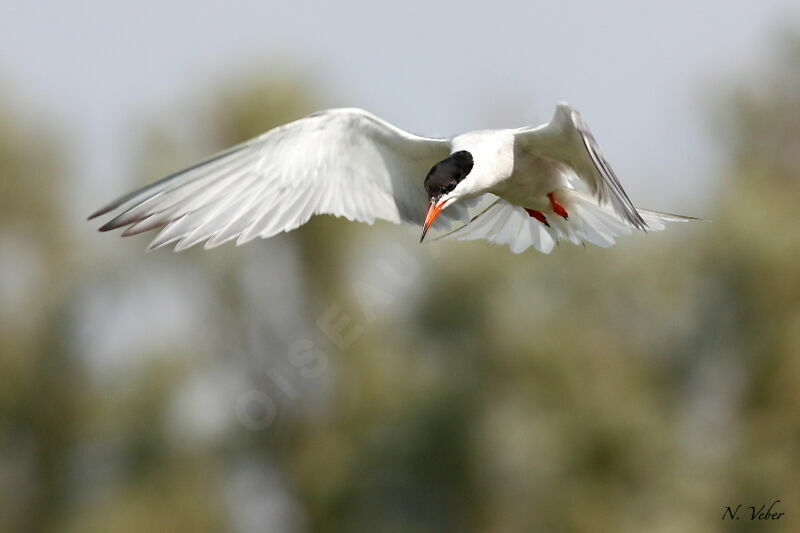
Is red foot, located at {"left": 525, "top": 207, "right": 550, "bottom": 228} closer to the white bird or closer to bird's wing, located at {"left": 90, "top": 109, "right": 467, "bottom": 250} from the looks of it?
the white bird

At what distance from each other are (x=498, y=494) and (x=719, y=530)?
8.30 ft

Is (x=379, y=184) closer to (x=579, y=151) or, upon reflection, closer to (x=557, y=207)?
(x=557, y=207)

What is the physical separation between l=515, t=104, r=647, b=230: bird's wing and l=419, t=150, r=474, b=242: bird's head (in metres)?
0.40

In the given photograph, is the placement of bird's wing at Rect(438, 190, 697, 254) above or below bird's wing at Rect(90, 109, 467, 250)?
below

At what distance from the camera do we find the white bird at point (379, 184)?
5762mm

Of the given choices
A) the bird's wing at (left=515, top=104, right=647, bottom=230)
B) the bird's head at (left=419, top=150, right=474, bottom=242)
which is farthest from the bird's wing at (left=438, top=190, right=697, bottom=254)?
the bird's head at (left=419, top=150, right=474, bottom=242)

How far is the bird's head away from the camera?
19.0ft

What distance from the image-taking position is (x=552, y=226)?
684 centimetres

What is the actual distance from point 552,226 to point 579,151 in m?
0.81

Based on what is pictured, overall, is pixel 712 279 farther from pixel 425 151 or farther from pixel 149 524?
pixel 425 151

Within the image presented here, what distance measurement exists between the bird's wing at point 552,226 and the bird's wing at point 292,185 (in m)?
0.32

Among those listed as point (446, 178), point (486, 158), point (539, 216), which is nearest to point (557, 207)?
point (539, 216)

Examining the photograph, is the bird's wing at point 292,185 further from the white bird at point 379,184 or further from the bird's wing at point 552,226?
the bird's wing at point 552,226

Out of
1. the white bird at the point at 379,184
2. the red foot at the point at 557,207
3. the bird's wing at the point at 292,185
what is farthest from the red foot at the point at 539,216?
the bird's wing at the point at 292,185
